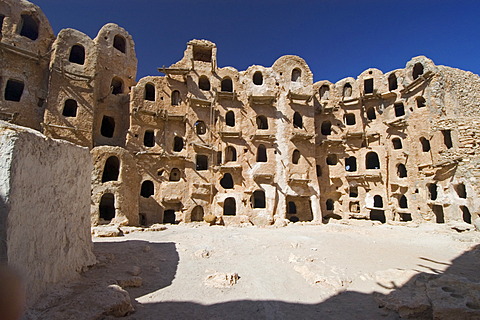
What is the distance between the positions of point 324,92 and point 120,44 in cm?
2289

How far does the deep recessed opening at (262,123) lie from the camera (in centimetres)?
2517

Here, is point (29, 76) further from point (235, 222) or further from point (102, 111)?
point (235, 222)

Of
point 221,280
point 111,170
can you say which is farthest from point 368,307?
point 111,170

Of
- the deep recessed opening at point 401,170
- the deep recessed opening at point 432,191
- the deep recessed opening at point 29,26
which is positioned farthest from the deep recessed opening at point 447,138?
the deep recessed opening at point 29,26

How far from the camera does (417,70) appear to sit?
79.9ft

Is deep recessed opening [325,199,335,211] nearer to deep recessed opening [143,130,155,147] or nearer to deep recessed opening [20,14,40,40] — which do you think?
deep recessed opening [143,130,155,147]

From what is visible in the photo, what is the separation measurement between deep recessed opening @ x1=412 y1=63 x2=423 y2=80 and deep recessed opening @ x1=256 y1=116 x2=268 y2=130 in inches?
608

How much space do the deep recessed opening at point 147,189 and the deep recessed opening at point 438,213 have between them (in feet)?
80.9

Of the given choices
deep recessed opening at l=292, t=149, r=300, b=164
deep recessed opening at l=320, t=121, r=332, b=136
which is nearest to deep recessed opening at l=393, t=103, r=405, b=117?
deep recessed opening at l=320, t=121, r=332, b=136

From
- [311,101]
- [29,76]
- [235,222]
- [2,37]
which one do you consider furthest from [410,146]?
[2,37]

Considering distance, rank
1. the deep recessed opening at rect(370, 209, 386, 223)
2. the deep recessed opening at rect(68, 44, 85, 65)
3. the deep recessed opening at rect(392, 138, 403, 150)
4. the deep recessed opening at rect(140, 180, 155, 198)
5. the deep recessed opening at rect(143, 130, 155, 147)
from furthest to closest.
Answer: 1. the deep recessed opening at rect(370, 209, 386, 223)
2. the deep recessed opening at rect(392, 138, 403, 150)
3. the deep recessed opening at rect(143, 130, 155, 147)
4. the deep recessed opening at rect(140, 180, 155, 198)
5. the deep recessed opening at rect(68, 44, 85, 65)

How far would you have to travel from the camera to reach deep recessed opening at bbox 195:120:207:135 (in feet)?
78.4

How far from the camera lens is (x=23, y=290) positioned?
3.86 meters

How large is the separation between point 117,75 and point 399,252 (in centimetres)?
2584
